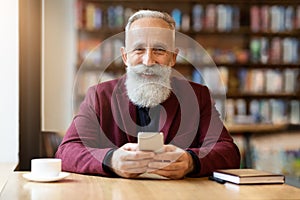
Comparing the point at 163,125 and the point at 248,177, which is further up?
the point at 163,125

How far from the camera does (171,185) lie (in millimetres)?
1543

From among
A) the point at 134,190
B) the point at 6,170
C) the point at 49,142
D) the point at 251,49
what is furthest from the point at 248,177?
the point at 251,49

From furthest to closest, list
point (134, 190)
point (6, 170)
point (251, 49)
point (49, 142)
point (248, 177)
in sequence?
1. point (251, 49)
2. point (49, 142)
3. point (6, 170)
4. point (248, 177)
5. point (134, 190)

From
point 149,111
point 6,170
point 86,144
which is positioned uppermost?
point 149,111

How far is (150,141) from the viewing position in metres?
1.60

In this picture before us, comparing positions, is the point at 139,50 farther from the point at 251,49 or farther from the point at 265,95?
the point at 265,95

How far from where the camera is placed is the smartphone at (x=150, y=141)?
1598 mm

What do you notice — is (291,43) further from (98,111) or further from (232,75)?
(98,111)

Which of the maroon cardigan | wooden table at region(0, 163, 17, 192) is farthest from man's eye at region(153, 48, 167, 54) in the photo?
wooden table at region(0, 163, 17, 192)

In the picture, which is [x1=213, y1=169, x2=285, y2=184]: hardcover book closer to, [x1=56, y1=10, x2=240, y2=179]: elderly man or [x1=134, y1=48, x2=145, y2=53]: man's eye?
[x1=56, y1=10, x2=240, y2=179]: elderly man

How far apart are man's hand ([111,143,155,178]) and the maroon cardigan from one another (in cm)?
14

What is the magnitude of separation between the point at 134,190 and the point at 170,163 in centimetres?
20

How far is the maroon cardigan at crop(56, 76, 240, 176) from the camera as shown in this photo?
1798 mm

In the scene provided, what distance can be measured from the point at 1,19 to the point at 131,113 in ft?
2.55
